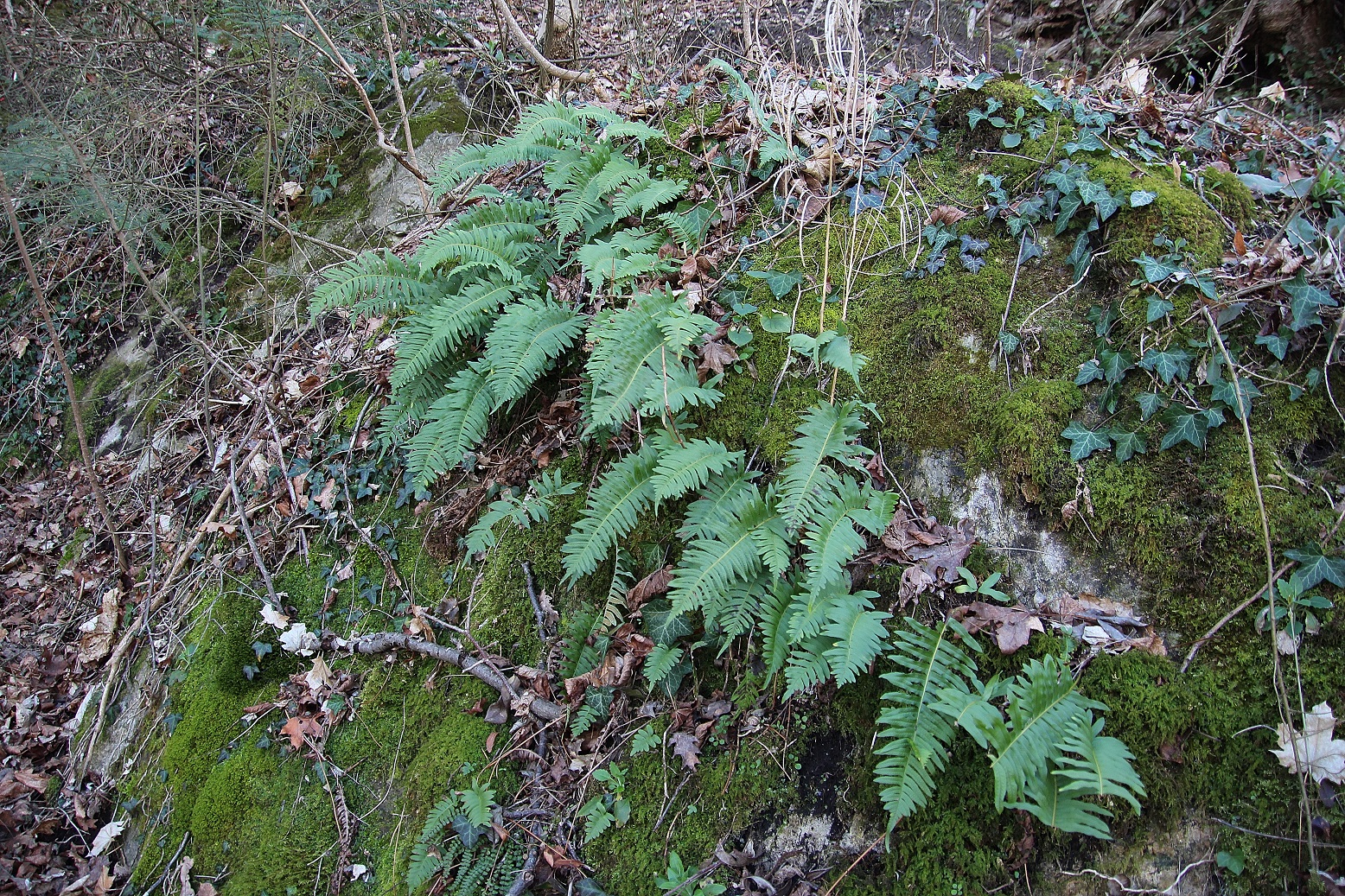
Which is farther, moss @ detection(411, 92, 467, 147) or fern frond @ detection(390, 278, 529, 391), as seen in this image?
moss @ detection(411, 92, 467, 147)

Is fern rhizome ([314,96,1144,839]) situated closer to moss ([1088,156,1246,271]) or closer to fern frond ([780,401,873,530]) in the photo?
fern frond ([780,401,873,530])

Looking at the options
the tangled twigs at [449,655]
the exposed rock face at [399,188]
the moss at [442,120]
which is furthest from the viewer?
the moss at [442,120]

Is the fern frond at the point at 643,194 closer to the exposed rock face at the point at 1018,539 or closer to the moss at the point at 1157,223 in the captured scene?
the exposed rock face at the point at 1018,539

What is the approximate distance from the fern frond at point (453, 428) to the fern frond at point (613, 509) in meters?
0.84

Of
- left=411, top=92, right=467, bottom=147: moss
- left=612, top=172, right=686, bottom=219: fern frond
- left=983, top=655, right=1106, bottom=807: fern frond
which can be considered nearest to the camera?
left=983, top=655, right=1106, bottom=807: fern frond

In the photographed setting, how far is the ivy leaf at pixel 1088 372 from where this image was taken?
2.92 meters

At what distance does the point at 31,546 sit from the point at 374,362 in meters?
3.57

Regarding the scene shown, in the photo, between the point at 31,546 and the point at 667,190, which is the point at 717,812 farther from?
the point at 31,546

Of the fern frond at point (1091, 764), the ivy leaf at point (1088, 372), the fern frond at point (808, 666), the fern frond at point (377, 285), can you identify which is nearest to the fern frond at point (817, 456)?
the fern frond at point (808, 666)

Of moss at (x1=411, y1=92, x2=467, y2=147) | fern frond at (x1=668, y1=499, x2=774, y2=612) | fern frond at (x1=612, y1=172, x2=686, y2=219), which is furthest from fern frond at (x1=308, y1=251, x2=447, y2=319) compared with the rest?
moss at (x1=411, y1=92, x2=467, y2=147)

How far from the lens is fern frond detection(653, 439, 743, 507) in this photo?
2926 millimetres

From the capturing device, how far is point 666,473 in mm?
2971

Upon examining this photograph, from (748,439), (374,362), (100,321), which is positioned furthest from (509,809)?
(100,321)

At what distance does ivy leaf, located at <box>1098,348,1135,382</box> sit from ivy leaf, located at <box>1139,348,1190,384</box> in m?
0.08
